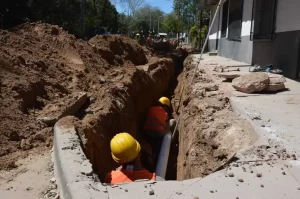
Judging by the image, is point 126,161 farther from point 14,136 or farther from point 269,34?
point 269,34

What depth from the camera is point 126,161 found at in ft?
11.8

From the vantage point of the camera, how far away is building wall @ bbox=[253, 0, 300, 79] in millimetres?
7965

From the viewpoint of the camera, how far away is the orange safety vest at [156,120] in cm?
804

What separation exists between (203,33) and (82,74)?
84.5ft

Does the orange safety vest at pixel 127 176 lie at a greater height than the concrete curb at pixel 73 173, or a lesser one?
lesser

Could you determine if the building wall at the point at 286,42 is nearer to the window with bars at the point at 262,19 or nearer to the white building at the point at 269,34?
the white building at the point at 269,34

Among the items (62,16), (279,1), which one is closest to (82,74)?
(279,1)

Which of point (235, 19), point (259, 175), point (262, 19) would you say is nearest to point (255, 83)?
point (259, 175)

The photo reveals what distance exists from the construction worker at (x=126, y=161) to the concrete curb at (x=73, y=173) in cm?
46

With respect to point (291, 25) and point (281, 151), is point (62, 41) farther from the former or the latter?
point (281, 151)

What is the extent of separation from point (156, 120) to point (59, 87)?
2.84 m

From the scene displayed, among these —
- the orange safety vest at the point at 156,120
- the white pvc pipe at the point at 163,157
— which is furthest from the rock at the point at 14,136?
the orange safety vest at the point at 156,120

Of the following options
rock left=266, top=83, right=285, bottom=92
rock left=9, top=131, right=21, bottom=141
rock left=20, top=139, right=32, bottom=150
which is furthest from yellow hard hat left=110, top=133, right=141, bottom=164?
rock left=266, top=83, right=285, bottom=92

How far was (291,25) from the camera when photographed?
8258 mm
